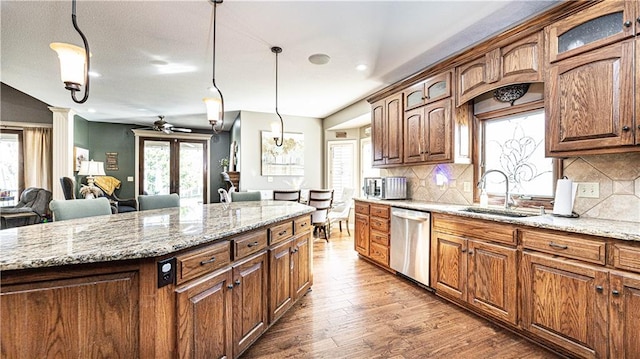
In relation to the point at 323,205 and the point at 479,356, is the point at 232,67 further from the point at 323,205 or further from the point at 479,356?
the point at 479,356

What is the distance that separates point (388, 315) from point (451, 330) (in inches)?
19.1

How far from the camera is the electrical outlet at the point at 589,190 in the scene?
205 centimetres

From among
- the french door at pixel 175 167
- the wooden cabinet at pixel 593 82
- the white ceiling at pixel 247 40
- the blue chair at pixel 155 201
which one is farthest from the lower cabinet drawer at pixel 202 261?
the french door at pixel 175 167

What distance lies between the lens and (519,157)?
8.84 feet

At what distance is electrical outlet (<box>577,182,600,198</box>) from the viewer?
2055 millimetres

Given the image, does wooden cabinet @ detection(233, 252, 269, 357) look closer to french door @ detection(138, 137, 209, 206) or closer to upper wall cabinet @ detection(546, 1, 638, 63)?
upper wall cabinet @ detection(546, 1, 638, 63)

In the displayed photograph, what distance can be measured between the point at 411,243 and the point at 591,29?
7.21 ft

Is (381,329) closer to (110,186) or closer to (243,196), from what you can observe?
(243,196)

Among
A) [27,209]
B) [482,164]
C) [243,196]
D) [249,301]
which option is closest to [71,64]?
[249,301]

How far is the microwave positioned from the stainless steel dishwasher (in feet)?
1.42

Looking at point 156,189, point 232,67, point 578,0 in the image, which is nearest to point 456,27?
point 578,0

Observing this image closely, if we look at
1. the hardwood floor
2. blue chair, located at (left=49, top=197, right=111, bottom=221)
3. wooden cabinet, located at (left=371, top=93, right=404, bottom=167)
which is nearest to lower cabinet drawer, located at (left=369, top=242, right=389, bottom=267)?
the hardwood floor

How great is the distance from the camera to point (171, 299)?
1.25m

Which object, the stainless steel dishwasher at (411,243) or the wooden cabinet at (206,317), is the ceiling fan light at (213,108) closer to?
the wooden cabinet at (206,317)
